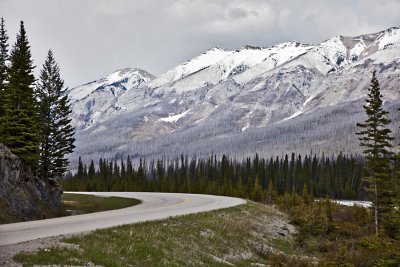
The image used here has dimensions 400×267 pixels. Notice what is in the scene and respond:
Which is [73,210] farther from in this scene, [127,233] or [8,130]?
[127,233]

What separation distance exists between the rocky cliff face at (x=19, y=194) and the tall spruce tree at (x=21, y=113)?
2130 millimetres

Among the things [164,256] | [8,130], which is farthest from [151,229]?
[8,130]

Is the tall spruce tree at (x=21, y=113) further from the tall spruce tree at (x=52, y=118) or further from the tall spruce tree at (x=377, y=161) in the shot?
the tall spruce tree at (x=377, y=161)

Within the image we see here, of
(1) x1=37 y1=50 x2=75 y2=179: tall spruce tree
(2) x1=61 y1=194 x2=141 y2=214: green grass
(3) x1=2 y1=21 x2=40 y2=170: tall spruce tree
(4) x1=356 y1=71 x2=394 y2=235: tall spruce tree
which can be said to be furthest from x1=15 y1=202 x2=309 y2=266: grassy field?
(1) x1=37 y1=50 x2=75 y2=179: tall spruce tree

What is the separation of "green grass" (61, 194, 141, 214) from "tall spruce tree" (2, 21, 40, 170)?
5.92 metres

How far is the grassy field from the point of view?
15219 millimetres

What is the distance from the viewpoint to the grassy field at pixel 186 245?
15219 mm

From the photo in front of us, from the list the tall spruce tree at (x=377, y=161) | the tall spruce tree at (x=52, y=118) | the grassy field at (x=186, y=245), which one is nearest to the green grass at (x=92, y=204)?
the tall spruce tree at (x=52, y=118)

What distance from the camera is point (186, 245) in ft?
69.6

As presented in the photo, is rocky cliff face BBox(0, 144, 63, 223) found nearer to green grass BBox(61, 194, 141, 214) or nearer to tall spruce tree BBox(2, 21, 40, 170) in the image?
tall spruce tree BBox(2, 21, 40, 170)

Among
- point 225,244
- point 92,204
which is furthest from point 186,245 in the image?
point 92,204

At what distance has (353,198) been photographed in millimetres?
137750

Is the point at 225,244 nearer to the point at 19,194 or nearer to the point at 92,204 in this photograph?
the point at 19,194

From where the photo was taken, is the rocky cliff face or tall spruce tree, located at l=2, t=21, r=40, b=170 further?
tall spruce tree, located at l=2, t=21, r=40, b=170
